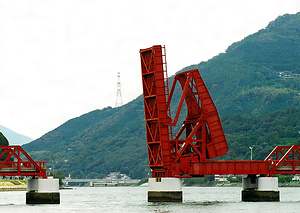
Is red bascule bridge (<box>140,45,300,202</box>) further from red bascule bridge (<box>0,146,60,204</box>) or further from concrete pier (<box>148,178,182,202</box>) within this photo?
red bascule bridge (<box>0,146,60,204</box>)

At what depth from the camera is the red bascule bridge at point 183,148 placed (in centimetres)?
10538

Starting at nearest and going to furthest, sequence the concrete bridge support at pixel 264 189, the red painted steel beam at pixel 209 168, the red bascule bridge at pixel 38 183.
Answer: the red bascule bridge at pixel 38 183, the red painted steel beam at pixel 209 168, the concrete bridge support at pixel 264 189

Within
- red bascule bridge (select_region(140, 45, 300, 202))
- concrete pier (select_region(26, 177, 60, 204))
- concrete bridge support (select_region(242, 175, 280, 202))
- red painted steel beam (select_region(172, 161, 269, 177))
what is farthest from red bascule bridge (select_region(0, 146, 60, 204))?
concrete bridge support (select_region(242, 175, 280, 202))

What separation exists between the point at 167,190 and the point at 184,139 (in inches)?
316

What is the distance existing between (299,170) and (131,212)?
2921cm

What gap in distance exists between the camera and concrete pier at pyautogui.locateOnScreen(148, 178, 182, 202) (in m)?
104

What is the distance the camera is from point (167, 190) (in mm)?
104250

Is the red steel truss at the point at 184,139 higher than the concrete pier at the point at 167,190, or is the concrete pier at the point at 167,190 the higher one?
the red steel truss at the point at 184,139

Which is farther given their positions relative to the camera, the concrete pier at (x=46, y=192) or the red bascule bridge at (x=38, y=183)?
the red bascule bridge at (x=38, y=183)

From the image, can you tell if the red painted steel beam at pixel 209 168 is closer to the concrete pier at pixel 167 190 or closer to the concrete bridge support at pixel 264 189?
the concrete pier at pixel 167 190

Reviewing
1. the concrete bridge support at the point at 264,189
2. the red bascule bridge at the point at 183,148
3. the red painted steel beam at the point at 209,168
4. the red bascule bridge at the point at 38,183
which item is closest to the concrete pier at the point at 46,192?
the red bascule bridge at the point at 38,183

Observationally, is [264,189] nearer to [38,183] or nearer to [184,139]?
[184,139]

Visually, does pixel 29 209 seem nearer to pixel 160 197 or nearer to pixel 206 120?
pixel 160 197

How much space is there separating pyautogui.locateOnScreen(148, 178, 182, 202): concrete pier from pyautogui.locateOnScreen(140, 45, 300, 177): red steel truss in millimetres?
1703
